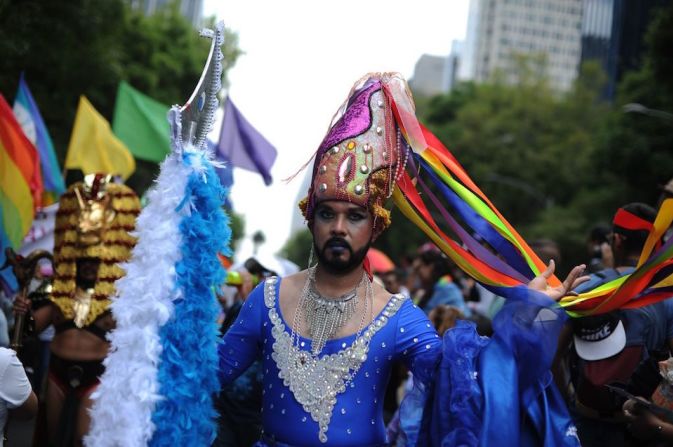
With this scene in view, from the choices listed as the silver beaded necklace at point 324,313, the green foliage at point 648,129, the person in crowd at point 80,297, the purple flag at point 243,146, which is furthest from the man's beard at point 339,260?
the green foliage at point 648,129

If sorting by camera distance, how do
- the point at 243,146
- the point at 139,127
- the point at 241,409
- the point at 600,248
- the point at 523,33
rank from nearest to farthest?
the point at 241,409, the point at 600,248, the point at 243,146, the point at 139,127, the point at 523,33

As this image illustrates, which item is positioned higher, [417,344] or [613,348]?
[417,344]

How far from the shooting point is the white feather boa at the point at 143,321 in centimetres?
308

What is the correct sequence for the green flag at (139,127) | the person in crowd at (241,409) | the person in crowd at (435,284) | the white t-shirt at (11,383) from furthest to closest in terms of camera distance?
1. the green flag at (139,127)
2. the person in crowd at (435,284)
3. the person in crowd at (241,409)
4. the white t-shirt at (11,383)

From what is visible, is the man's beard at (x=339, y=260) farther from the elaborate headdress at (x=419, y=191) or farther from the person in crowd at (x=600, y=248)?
the person in crowd at (x=600, y=248)

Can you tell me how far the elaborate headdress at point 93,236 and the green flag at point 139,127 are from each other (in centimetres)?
501

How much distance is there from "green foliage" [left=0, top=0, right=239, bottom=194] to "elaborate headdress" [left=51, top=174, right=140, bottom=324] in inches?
136

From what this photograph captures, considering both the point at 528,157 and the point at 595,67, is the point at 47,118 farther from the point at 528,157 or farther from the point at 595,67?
A: the point at 595,67

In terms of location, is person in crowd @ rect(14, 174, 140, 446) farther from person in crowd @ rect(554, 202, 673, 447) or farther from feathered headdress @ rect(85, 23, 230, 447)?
person in crowd @ rect(554, 202, 673, 447)

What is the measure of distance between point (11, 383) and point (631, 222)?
10.8ft

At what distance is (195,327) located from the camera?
3.35 m

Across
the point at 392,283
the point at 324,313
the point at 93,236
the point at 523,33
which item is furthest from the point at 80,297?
the point at 523,33

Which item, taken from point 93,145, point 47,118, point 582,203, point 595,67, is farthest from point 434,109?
point 93,145

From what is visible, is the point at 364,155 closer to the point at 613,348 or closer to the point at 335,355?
the point at 335,355
